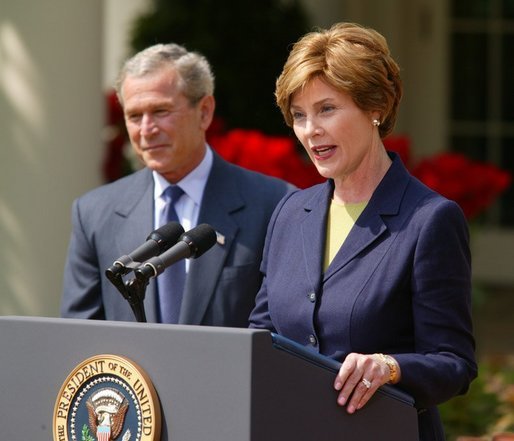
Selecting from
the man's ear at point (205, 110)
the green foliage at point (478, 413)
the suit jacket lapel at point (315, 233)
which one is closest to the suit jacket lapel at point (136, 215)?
the man's ear at point (205, 110)

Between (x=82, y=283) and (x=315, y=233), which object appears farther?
(x=82, y=283)

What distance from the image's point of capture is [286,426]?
8.05ft

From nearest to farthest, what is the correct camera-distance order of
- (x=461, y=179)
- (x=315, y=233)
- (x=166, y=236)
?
(x=166, y=236)
(x=315, y=233)
(x=461, y=179)

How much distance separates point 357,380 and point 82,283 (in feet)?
5.04

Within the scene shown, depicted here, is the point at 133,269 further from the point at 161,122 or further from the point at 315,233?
the point at 161,122

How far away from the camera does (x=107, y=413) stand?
250 cm

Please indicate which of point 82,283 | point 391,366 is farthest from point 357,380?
point 82,283

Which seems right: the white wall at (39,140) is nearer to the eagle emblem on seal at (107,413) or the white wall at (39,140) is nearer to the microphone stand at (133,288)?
the microphone stand at (133,288)

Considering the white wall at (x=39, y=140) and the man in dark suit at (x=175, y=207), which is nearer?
the man in dark suit at (x=175, y=207)

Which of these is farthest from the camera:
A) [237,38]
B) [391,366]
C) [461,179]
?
[237,38]

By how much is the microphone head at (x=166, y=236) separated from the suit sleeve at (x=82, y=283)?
1.00m

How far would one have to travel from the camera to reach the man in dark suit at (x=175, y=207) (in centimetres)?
379

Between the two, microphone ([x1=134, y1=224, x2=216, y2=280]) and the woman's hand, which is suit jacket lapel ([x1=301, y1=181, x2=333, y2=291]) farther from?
the woman's hand

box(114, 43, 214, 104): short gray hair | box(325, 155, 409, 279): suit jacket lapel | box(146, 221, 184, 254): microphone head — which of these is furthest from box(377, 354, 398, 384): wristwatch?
box(114, 43, 214, 104): short gray hair
